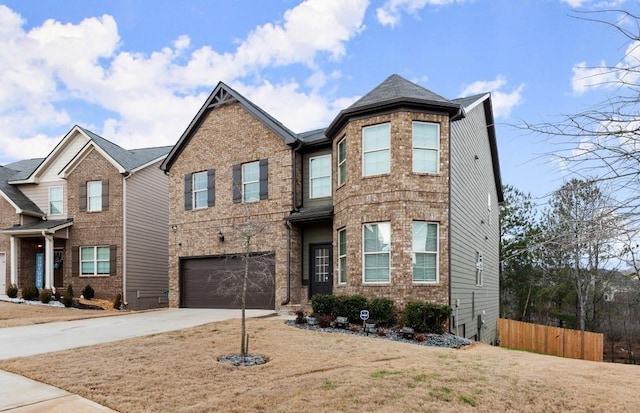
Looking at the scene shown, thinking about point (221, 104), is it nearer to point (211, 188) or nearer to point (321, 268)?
point (211, 188)

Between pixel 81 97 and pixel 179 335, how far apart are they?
18.8 m

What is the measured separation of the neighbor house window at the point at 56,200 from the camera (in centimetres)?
2269

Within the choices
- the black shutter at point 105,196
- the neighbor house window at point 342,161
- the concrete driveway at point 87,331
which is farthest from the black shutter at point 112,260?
the neighbor house window at point 342,161

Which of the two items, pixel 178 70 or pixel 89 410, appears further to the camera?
pixel 178 70

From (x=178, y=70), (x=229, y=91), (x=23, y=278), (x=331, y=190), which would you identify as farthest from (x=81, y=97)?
(x=331, y=190)

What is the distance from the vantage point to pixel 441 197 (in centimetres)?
1273

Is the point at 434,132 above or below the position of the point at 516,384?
above

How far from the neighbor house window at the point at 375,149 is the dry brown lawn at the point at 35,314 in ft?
35.1

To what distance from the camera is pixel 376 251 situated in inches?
499

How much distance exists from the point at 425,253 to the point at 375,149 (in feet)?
10.7

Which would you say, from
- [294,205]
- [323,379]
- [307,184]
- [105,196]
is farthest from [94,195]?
[323,379]

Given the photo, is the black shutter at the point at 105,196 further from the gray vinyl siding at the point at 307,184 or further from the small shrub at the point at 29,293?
the gray vinyl siding at the point at 307,184

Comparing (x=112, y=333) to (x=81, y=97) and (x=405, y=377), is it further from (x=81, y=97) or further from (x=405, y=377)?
(x=81, y=97)

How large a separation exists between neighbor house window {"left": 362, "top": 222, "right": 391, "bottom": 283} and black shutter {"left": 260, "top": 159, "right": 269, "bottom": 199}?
16.2 ft
